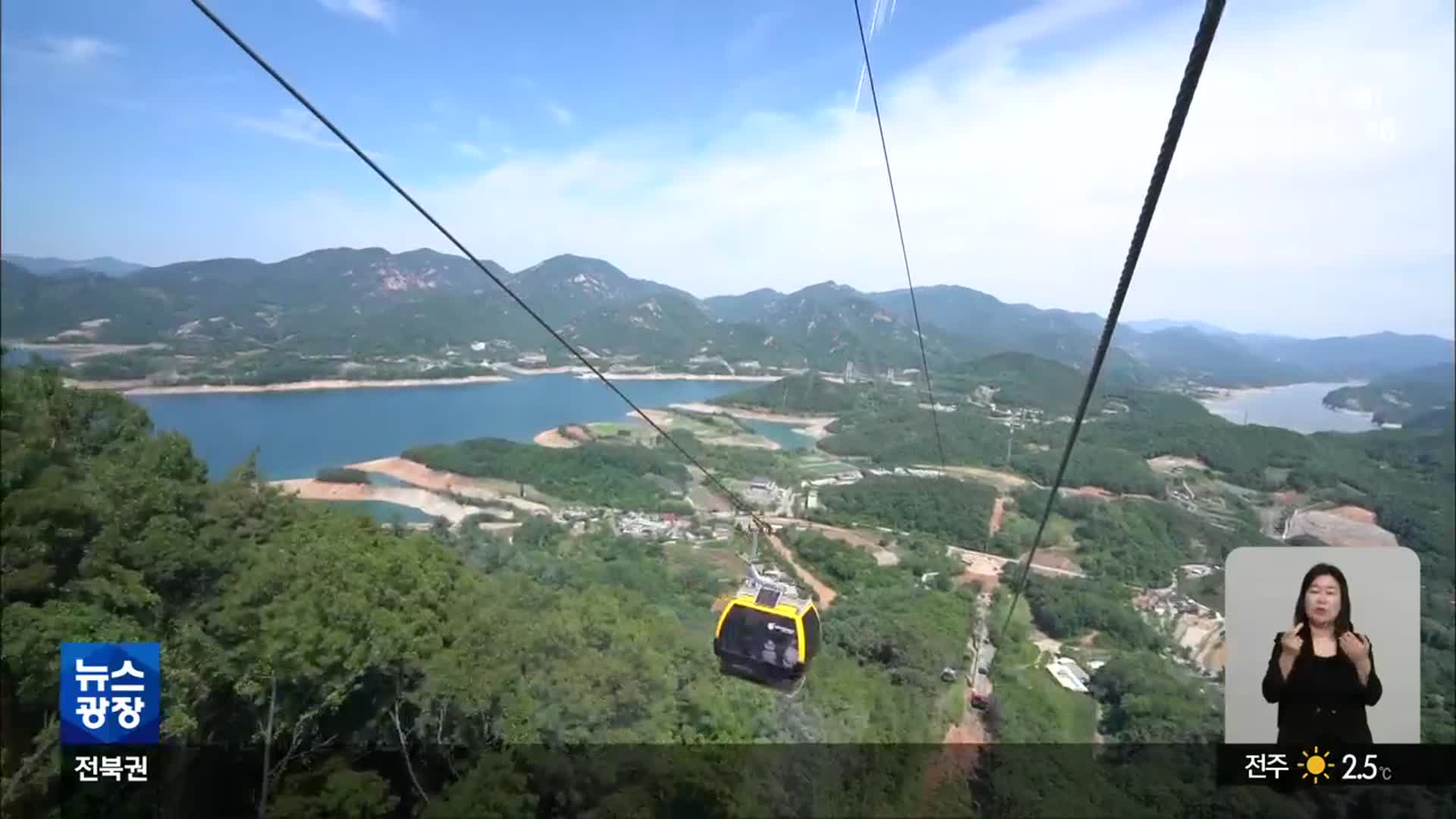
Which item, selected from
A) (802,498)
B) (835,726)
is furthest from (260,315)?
(835,726)

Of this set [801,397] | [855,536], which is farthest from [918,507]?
[801,397]

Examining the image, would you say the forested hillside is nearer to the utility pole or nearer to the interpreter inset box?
the interpreter inset box

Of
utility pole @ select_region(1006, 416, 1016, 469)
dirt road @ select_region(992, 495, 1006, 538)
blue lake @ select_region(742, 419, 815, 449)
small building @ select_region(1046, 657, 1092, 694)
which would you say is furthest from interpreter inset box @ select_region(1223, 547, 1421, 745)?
blue lake @ select_region(742, 419, 815, 449)

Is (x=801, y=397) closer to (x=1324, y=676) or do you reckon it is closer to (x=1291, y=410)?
(x=1291, y=410)

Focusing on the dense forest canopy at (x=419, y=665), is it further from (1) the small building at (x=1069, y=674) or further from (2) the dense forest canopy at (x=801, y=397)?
(2) the dense forest canopy at (x=801, y=397)

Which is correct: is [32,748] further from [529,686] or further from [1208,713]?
[1208,713]

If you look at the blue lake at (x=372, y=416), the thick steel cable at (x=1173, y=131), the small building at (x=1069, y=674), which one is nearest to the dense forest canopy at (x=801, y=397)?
the blue lake at (x=372, y=416)

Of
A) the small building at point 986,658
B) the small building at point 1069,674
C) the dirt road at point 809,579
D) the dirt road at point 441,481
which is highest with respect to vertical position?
the dirt road at point 441,481
